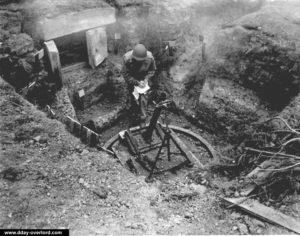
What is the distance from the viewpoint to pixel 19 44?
621 cm

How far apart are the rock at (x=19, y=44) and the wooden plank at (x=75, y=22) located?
0.43 meters

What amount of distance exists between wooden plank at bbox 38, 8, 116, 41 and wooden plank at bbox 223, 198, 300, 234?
17.2 ft

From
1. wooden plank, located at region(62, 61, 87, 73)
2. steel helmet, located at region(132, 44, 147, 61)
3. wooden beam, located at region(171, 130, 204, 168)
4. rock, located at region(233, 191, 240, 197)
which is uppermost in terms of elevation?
steel helmet, located at region(132, 44, 147, 61)

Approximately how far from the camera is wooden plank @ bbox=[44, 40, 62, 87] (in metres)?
6.59

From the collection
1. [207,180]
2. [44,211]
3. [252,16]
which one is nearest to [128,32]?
[252,16]

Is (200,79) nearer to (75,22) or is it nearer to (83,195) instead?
(75,22)

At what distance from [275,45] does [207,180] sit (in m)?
3.82

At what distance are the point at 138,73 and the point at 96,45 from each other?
1534 mm

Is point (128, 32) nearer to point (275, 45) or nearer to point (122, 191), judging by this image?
point (275, 45)

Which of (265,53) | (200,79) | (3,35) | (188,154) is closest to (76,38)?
(3,35)

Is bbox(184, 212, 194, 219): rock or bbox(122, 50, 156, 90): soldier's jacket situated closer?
bbox(184, 212, 194, 219): rock

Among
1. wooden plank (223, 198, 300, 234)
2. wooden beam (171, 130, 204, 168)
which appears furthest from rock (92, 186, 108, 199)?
wooden beam (171, 130, 204, 168)

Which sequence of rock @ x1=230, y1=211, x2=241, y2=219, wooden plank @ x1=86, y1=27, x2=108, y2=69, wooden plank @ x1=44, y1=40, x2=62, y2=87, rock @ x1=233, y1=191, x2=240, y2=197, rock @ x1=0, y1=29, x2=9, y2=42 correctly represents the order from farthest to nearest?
1. wooden plank @ x1=86, y1=27, x2=108, y2=69
2. wooden plank @ x1=44, y1=40, x2=62, y2=87
3. rock @ x1=0, y1=29, x2=9, y2=42
4. rock @ x1=233, y1=191, x2=240, y2=197
5. rock @ x1=230, y1=211, x2=241, y2=219

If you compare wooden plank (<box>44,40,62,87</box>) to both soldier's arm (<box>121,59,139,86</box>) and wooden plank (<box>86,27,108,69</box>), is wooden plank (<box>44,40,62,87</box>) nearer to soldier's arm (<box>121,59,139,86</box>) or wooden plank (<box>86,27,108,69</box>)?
wooden plank (<box>86,27,108,69</box>)
